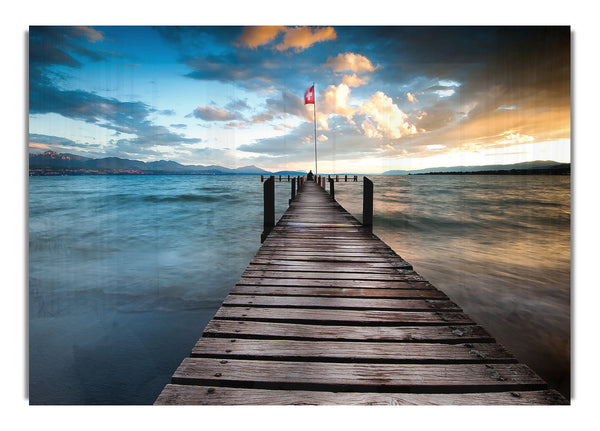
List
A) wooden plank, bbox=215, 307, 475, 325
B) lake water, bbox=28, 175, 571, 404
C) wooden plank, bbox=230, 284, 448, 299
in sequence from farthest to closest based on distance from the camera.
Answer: lake water, bbox=28, 175, 571, 404 < wooden plank, bbox=230, 284, 448, 299 < wooden plank, bbox=215, 307, 475, 325

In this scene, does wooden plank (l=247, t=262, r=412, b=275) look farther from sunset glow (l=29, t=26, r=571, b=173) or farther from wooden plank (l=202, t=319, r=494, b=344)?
sunset glow (l=29, t=26, r=571, b=173)

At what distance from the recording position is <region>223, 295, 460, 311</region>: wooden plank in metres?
2.01

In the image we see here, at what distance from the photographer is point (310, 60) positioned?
16.2 feet

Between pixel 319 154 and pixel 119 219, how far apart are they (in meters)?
17.8

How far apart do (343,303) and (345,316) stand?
0.20 m

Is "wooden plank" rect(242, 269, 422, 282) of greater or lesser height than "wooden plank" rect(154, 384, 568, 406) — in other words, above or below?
above

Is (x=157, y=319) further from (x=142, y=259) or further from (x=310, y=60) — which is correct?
(x=310, y=60)

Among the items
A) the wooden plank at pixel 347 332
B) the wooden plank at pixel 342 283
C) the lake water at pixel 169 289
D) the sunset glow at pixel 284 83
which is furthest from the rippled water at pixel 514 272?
the wooden plank at pixel 347 332

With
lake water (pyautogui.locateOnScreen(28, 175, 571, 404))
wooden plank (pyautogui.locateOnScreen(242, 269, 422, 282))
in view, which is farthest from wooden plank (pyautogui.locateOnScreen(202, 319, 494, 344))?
lake water (pyautogui.locateOnScreen(28, 175, 571, 404))

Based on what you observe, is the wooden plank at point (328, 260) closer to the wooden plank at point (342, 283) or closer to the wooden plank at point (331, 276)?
the wooden plank at point (331, 276)

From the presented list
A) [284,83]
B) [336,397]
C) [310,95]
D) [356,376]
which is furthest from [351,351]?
Result: [310,95]

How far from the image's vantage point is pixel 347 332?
170 centimetres

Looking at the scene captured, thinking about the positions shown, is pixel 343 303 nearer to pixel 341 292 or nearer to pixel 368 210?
pixel 341 292
